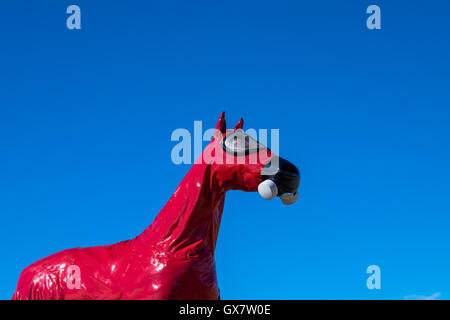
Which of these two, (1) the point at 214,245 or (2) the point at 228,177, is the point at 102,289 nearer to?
(1) the point at 214,245

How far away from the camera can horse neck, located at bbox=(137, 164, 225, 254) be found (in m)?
6.39

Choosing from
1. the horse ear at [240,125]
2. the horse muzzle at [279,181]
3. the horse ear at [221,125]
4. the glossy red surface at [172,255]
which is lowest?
the glossy red surface at [172,255]

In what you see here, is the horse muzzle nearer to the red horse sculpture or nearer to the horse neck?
the red horse sculpture

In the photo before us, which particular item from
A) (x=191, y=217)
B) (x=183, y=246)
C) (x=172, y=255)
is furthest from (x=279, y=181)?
(x=172, y=255)

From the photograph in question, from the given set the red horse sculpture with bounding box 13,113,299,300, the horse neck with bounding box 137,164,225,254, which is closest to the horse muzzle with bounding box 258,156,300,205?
the red horse sculpture with bounding box 13,113,299,300

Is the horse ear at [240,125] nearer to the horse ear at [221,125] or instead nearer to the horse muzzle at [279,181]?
the horse ear at [221,125]

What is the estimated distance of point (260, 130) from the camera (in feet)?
23.1

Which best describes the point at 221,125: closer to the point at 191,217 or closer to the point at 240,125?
the point at 240,125

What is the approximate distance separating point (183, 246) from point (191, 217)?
28cm

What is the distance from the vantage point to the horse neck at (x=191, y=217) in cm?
639

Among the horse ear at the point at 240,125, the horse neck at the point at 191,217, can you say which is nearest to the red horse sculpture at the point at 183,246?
the horse neck at the point at 191,217

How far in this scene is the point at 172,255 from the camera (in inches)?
248
